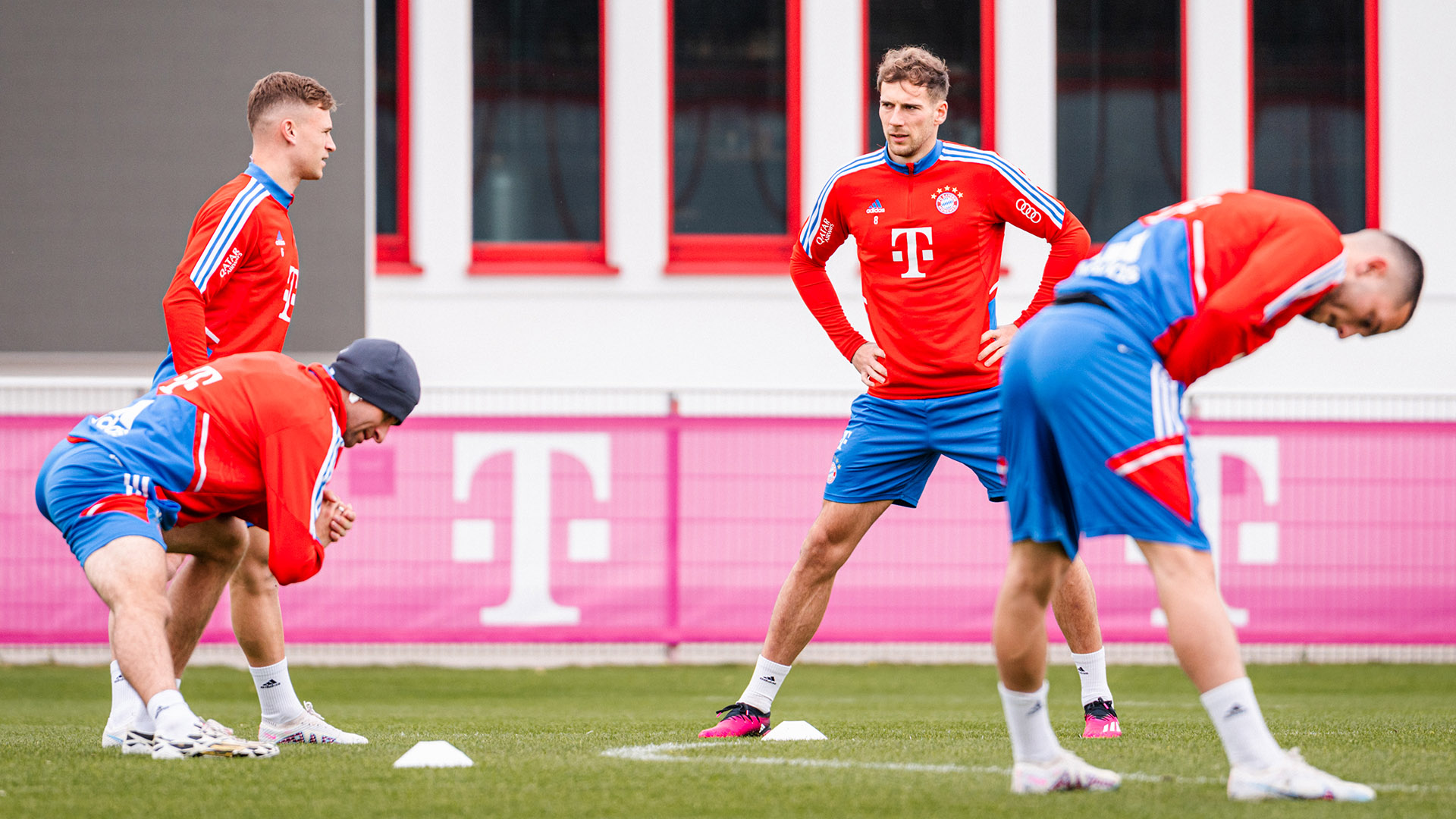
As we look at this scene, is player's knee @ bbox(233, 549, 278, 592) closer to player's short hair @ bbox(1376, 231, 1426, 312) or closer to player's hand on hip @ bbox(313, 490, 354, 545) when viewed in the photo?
player's hand on hip @ bbox(313, 490, 354, 545)

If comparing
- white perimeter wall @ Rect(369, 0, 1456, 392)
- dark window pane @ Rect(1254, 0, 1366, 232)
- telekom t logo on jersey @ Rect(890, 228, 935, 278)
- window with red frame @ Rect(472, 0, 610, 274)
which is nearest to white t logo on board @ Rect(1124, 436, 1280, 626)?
white perimeter wall @ Rect(369, 0, 1456, 392)

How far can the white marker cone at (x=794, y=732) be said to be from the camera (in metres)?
5.30

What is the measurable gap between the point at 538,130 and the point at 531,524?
16.1 feet

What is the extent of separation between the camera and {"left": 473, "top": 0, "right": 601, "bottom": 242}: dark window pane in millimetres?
13297

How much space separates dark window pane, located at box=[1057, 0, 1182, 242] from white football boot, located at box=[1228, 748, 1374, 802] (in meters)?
10.3

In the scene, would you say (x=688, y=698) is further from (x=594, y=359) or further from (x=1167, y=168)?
(x=1167, y=168)

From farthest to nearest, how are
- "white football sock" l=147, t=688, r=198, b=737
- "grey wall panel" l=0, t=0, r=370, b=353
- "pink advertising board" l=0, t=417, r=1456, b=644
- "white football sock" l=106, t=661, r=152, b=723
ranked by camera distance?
"grey wall panel" l=0, t=0, r=370, b=353, "pink advertising board" l=0, t=417, r=1456, b=644, "white football sock" l=106, t=661, r=152, b=723, "white football sock" l=147, t=688, r=198, b=737

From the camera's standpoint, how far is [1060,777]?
12.4ft

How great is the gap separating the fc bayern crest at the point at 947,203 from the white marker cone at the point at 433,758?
8.20 ft

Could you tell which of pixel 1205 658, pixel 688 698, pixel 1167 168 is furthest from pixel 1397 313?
pixel 1167 168

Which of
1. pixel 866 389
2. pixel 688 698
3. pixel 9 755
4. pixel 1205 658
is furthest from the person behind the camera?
pixel 688 698

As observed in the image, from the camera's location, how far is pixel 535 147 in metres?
13.4

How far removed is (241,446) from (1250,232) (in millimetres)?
2780

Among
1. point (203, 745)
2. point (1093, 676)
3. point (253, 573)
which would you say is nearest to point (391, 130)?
point (253, 573)
